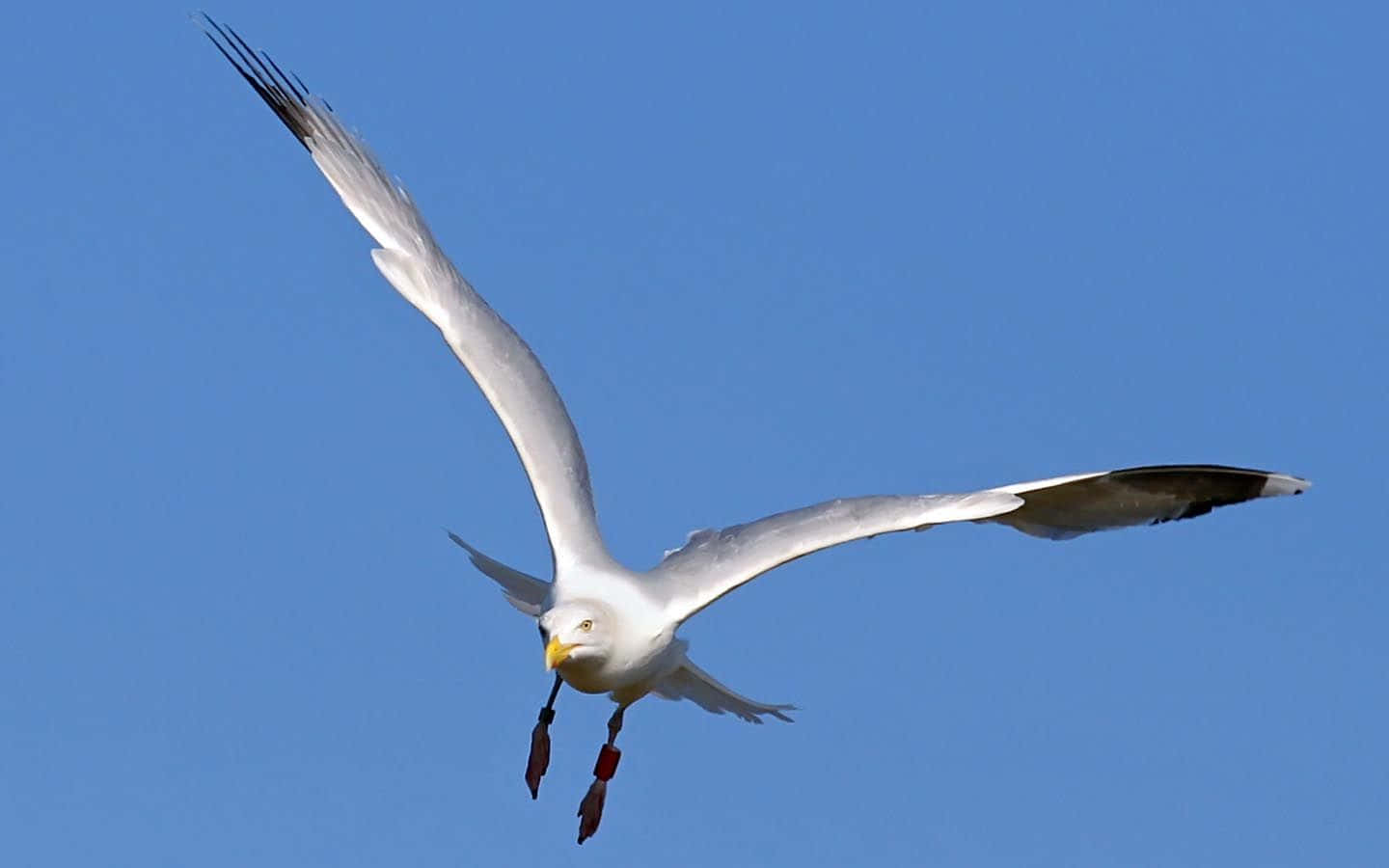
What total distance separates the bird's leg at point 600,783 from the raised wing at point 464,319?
1.28 meters

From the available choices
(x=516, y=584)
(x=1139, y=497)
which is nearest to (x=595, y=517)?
(x=516, y=584)

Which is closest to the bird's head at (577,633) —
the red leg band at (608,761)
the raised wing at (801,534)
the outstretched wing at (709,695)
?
the raised wing at (801,534)

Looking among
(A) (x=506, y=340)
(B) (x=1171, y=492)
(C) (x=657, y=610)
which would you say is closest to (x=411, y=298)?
(A) (x=506, y=340)

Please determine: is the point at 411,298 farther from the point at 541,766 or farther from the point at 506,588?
the point at 541,766

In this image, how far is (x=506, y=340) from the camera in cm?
1584

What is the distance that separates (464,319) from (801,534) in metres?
2.89

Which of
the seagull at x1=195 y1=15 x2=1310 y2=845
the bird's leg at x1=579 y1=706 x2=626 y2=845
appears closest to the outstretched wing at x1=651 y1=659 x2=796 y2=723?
the seagull at x1=195 y1=15 x2=1310 y2=845

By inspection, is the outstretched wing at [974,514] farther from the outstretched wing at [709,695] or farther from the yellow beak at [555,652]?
the outstretched wing at [709,695]

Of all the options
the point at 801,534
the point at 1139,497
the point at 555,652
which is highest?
the point at 1139,497

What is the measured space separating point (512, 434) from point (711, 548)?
1552mm

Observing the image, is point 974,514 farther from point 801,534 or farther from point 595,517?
point 595,517

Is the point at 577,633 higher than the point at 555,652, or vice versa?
the point at 577,633

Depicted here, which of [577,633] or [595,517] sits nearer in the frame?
[577,633]

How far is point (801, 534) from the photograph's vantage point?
1419 cm
